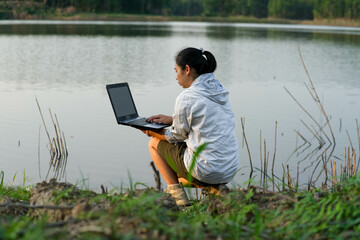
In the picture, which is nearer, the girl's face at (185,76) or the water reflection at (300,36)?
the girl's face at (185,76)

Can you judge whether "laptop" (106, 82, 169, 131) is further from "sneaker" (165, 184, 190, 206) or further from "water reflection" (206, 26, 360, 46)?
"water reflection" (206, 26, 360, 46)

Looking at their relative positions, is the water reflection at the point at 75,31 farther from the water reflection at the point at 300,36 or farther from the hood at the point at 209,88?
the hood at the point at 209,88

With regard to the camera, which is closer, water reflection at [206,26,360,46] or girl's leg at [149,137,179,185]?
girl's leg at [149,137,179,185]

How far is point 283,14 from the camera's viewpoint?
7706 cm

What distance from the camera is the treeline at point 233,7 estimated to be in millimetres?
62009

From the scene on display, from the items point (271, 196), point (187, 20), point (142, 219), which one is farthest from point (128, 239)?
point (187, 20)

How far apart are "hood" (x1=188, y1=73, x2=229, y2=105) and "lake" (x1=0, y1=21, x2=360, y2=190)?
3.24 feet

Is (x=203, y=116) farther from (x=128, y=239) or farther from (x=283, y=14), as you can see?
(x=283, y=14)

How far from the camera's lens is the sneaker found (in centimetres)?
389

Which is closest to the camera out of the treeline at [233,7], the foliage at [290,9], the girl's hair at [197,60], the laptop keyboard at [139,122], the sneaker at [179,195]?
the girl's hair at [197,60]

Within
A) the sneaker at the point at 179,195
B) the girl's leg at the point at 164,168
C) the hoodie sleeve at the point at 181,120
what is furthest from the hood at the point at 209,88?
the sneaker at the point at 179,195

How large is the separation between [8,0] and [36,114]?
Answer: 1932 inches

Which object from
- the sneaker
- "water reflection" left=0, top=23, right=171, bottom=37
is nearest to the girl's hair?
the sneaker

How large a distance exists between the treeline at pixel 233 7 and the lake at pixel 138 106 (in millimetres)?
44457
